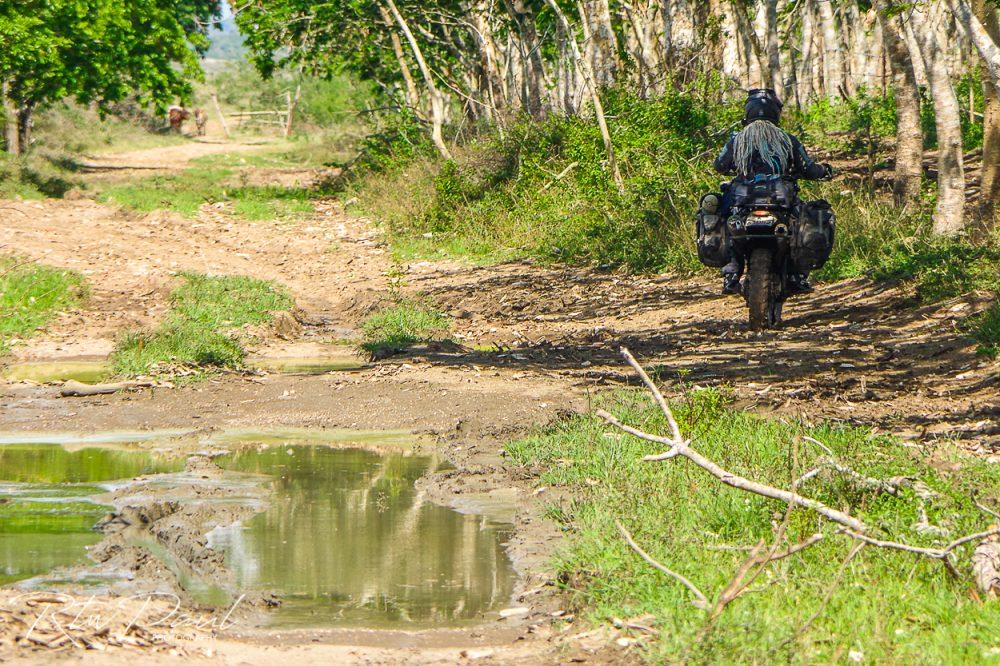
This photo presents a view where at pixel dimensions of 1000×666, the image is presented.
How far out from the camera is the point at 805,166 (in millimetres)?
9742

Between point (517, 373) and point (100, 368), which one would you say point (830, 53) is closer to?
point (517, 373)

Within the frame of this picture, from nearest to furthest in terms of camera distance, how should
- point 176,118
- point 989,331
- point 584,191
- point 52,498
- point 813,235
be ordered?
point 52,498 < point 989,331 < point 813,235 < point 584,191 < point 176,118

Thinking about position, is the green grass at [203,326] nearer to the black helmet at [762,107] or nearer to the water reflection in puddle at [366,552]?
the water reflection in puddle at [366,552]

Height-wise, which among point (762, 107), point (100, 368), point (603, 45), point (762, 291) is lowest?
point (100, 368)

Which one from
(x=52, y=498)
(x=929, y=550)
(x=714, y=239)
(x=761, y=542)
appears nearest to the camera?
(x=761, y=542)

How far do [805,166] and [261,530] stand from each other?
5.77 metres

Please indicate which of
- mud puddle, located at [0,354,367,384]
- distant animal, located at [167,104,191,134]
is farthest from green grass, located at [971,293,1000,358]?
distant animal, located at [167,104,191,134]

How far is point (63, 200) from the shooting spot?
22.8 metres

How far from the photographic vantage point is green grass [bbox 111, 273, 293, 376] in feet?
32.8

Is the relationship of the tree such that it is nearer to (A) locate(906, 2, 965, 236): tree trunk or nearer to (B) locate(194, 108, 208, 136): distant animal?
(A) locate(906, 2, 965, 236): tree trunk

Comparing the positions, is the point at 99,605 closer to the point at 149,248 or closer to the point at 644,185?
the point at 644,185

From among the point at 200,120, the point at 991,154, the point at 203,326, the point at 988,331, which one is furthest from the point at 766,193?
the point at 200,120

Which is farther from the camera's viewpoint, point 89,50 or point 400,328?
point 89,50

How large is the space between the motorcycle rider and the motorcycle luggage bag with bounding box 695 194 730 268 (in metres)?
0.07
